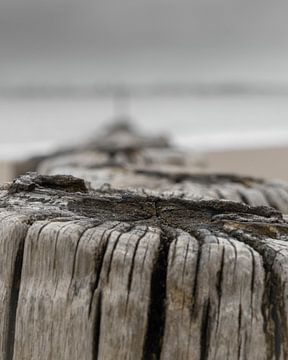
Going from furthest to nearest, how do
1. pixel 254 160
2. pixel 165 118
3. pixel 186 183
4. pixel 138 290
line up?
pixel 165 118 < pixel 254 160 < pixel 186 183 < pixel 138 290

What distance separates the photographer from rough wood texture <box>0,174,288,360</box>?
46.8 inches

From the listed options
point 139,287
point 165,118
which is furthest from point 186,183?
point 165,118

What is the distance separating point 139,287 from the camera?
121cm

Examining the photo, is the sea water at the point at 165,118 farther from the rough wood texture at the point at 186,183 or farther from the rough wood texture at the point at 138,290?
the rough wood texture at the point at 138,290

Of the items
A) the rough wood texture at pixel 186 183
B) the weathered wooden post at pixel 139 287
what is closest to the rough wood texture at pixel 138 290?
the weathered wooden post at pixel 139 287

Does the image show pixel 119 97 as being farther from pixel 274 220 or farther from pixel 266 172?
pixel 274 220

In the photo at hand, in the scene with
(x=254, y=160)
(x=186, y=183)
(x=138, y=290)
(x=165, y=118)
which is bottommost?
(x=138, y=290)

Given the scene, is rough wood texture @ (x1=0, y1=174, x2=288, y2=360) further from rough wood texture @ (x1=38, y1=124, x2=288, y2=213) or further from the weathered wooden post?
rough wood texture @ (x1=38, y1=124, x2=288, y2=213)

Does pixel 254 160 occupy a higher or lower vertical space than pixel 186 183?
higher

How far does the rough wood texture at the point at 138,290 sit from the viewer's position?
3.90 feet

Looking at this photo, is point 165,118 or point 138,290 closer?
point 138,290

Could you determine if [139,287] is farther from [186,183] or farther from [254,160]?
[254,160]

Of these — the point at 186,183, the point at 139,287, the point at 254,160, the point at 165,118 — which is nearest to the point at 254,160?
the point at 254,160

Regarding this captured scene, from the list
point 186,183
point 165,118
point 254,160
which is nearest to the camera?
point 186,183
